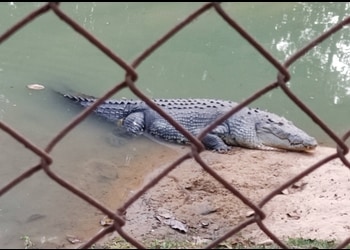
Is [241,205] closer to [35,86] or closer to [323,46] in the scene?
[35,86]

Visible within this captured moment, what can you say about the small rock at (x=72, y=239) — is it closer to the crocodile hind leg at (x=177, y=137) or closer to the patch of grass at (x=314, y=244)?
the patch of grass at (x=314, y=244)

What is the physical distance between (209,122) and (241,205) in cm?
180

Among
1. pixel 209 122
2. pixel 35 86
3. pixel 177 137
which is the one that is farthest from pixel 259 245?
pixel 35 86

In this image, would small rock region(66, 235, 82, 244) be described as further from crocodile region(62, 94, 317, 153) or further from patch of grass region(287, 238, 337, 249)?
crocodile region(62, 94, 317, 153)

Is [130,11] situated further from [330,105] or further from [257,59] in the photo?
[330,105]

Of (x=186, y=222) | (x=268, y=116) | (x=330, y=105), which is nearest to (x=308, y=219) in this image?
(x=186, y=222)

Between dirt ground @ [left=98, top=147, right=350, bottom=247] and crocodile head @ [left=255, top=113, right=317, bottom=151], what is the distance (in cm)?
29

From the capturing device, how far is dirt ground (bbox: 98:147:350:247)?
12.0 feet

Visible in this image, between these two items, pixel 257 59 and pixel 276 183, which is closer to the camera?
pixel 276 183

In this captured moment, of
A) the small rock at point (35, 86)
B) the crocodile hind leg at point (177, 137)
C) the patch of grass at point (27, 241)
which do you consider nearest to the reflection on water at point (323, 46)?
the crocodile hind leg at point (177, 137)

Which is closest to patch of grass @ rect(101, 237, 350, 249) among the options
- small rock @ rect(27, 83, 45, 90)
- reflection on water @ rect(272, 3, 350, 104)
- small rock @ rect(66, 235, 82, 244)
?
small rock @ rect(66, 235, 82, 244)

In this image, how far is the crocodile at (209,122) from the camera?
5582 mm

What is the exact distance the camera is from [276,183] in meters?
4.62

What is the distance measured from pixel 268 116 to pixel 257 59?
49.4 inches
